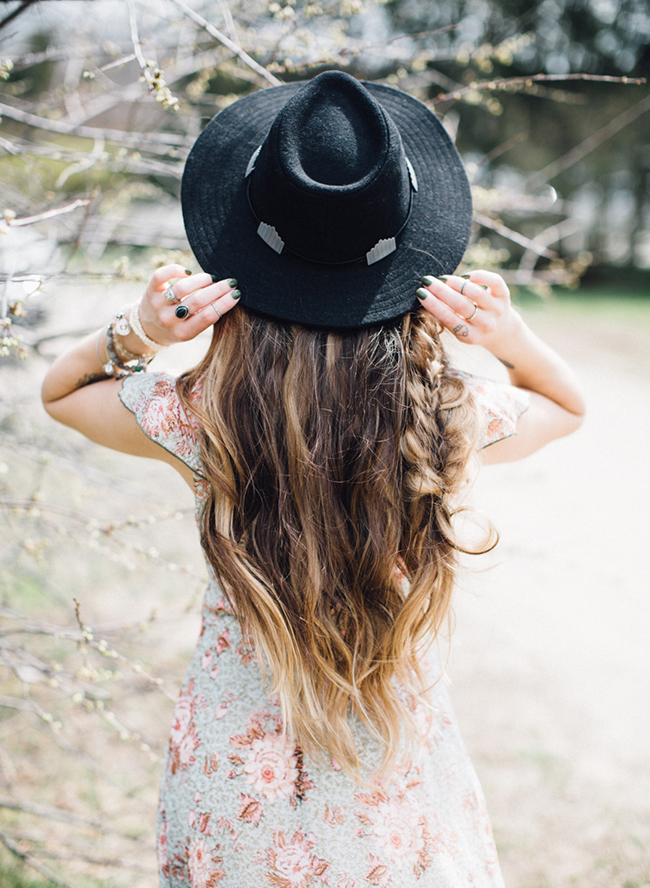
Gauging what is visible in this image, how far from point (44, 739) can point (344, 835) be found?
214 centimetres

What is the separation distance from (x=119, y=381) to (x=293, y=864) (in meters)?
1.04

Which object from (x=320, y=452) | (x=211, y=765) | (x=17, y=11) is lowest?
(x=211, y=765)

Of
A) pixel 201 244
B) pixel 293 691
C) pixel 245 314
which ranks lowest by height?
pixel 293 691

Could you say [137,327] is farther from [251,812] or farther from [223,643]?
[251,812]

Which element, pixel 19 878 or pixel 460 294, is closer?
pixel 460 294

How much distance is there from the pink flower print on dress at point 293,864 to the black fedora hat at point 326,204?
101 cm

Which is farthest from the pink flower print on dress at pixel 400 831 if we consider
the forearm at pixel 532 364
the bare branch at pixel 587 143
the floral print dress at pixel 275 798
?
the bare branch at pixel 587 143

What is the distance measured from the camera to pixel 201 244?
1138 mm

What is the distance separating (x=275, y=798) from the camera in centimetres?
120


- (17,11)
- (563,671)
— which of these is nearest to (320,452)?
(17,11)

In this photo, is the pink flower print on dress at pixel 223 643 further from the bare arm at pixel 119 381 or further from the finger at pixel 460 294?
the finger at pixel 460 294

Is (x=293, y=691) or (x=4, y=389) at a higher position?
(x=293, y=691)

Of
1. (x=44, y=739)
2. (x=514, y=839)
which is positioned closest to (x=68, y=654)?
(x=44, y=739)

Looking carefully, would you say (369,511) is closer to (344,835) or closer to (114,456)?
(344,835)
